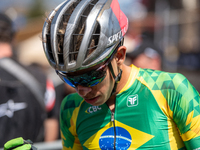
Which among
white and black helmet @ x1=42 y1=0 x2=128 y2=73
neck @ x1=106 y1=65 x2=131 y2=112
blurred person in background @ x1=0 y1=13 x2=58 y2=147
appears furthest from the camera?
blurred person in background @ x1=0 y1=13 x2=58 y2=147

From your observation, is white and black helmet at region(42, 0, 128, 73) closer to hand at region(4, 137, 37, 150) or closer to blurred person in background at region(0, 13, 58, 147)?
hand at region(4, 137, 37, 150)

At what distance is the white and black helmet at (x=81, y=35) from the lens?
5.16 feet

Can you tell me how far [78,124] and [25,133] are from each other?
1.22 metres

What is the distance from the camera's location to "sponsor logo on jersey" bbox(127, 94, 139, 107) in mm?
1928

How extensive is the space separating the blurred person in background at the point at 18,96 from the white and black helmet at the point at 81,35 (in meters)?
1.40

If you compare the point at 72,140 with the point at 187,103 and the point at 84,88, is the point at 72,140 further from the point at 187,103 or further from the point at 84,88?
the point at 187,103

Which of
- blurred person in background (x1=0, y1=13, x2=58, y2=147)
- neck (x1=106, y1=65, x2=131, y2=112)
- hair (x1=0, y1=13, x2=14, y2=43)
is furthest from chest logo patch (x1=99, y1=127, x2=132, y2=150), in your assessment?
hair (x1=0, y1=13, x2=14, y2=43)

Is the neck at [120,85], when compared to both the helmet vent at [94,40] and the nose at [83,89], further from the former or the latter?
the helmet vent at [94,40]

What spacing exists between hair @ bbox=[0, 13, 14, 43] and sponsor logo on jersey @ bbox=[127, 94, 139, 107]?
2.08 m

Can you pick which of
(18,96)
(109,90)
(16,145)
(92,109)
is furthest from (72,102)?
(18,96)

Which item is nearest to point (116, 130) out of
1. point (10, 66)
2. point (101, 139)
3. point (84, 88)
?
point (101, 139)

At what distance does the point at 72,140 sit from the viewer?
6.96 ft

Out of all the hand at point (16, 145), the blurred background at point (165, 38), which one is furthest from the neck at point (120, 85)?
the blurred background at point (165, 38)

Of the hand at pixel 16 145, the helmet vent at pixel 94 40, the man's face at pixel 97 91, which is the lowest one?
the hand at pixel 16 145
